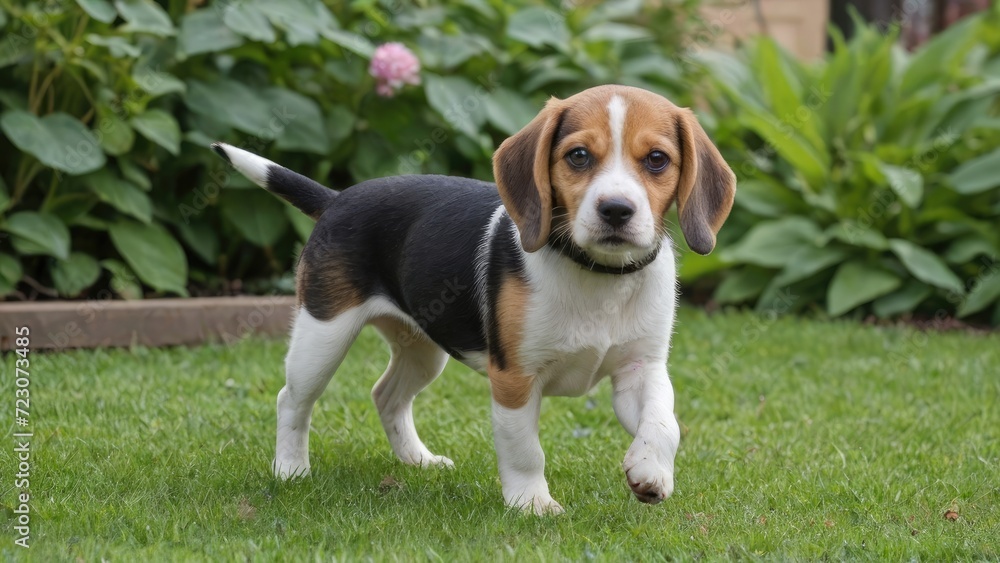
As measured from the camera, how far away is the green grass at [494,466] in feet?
11.9

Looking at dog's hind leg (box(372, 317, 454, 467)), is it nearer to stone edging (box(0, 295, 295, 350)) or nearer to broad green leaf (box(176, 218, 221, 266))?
stone edging (box(0, 295, 295, 350))

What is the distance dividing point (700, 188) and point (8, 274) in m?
4.39

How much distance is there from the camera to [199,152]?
7391 millimetres

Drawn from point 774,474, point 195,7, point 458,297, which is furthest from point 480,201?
point 195,7

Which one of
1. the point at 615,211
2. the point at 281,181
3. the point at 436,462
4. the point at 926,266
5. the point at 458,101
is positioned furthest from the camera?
the point at 926,266

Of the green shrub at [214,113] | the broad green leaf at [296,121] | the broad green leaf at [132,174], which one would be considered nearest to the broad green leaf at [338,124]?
the green shrub at [214,113]

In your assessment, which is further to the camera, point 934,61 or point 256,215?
point 934,61

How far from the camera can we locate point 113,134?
6.80 m

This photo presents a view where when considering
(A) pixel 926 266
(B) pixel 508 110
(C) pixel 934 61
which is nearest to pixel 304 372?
(B) pixel 508 110

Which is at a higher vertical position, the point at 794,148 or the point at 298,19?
the point at 298,19

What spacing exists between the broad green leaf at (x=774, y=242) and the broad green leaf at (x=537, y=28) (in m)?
1.97

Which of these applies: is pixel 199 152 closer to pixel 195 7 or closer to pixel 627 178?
pixel 195 7

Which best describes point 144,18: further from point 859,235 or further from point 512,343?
point 859,235

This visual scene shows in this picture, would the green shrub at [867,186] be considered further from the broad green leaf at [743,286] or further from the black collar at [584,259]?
the black collar at [584,259]
